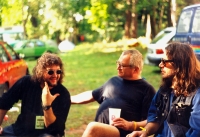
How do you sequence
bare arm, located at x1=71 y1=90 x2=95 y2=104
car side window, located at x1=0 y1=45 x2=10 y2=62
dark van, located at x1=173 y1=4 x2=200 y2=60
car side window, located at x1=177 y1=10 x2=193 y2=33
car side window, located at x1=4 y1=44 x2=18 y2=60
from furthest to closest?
car side window, located at x1=177 y1=10 x2=193 y2=33 < car side window, located at x1=4 y1=44 x2=18 y2=60 < dark van, located at x1=173 y1=4 x2=200 y2=60 < car side window, located at x1=0 y1=45 x2=10 y2=62 < bare arm, located at x1=71 y1=90 x2=95 y2=104

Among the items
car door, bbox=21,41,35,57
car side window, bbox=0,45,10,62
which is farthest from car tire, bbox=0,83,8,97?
car door, bbox=21,41,35,57

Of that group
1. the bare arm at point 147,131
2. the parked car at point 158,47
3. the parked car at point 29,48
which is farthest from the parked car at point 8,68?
the parked car at point 29,48

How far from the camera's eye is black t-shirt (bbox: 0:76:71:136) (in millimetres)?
3332

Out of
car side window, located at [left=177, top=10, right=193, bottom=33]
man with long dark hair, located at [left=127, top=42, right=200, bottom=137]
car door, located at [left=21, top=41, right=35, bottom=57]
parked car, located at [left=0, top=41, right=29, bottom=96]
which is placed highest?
car side window, located at [left=177, top=10, right=193, bottom=33]

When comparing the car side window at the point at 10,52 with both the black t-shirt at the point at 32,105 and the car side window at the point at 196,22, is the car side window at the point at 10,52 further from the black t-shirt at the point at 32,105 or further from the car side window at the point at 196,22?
the black t-shirt at the point at 32,105

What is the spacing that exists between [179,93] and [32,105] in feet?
4.35

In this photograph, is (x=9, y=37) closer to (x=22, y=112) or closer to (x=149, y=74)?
(x=149, y=74)

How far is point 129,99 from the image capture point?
3391 mm

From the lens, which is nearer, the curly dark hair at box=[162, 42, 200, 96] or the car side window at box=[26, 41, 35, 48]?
the curly dark hair at box=[162, 42, 200, 96]

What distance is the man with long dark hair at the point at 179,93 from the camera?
274 cm

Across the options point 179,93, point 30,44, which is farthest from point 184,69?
point 30,44

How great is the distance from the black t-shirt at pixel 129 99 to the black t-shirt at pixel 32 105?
1.19 ft

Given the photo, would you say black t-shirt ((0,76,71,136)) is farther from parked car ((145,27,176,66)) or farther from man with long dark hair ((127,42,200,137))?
parked car ((145,27,176,66))

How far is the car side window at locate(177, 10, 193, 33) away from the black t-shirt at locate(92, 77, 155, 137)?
6036mm
